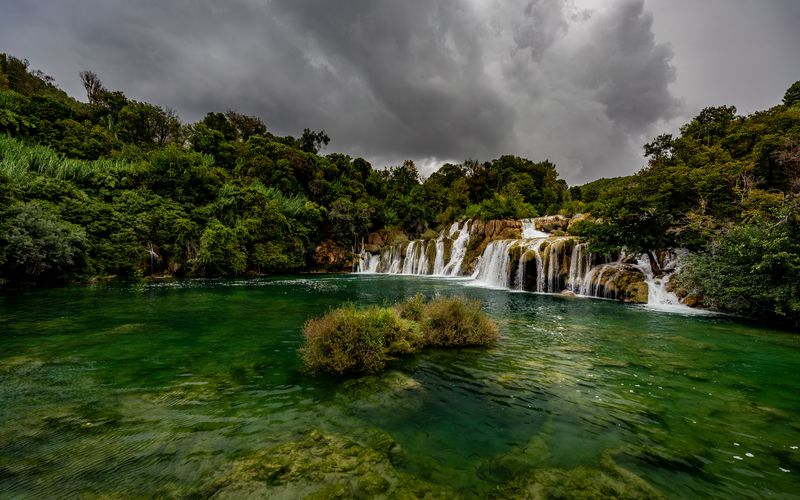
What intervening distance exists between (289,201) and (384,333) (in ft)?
136

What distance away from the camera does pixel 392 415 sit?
5.00 meters

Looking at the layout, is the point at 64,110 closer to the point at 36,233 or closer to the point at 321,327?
the point at 36,233

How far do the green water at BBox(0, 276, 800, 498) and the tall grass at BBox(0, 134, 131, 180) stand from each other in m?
25.1

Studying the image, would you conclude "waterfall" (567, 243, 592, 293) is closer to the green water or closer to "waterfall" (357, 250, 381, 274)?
the green water

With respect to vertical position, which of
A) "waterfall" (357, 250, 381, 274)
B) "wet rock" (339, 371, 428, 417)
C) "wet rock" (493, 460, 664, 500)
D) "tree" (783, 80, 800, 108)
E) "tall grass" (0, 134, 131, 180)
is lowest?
"wet rock" (339, 371, 428, 417)

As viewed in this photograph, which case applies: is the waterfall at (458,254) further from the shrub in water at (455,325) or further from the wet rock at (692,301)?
the shrub in water at (455,325)

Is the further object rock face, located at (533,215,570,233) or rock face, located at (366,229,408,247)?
rock face, located at (366,229,408,247)

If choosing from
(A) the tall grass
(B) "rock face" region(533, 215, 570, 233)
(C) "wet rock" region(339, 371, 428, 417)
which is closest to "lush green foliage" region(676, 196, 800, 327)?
(C) "wet rock" region(339, 371, 428, 417)

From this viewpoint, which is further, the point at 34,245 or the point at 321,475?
the point at 34,245

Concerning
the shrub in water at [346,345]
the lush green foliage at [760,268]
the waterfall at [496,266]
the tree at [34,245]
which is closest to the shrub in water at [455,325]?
the shrub in water at [346,345]

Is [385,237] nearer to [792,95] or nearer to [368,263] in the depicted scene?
[368,263]

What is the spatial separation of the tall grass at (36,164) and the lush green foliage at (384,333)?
33269 millimetres

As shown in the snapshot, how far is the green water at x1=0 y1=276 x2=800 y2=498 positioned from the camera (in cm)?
350

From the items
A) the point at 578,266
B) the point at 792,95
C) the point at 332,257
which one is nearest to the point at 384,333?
the point at 578,266
